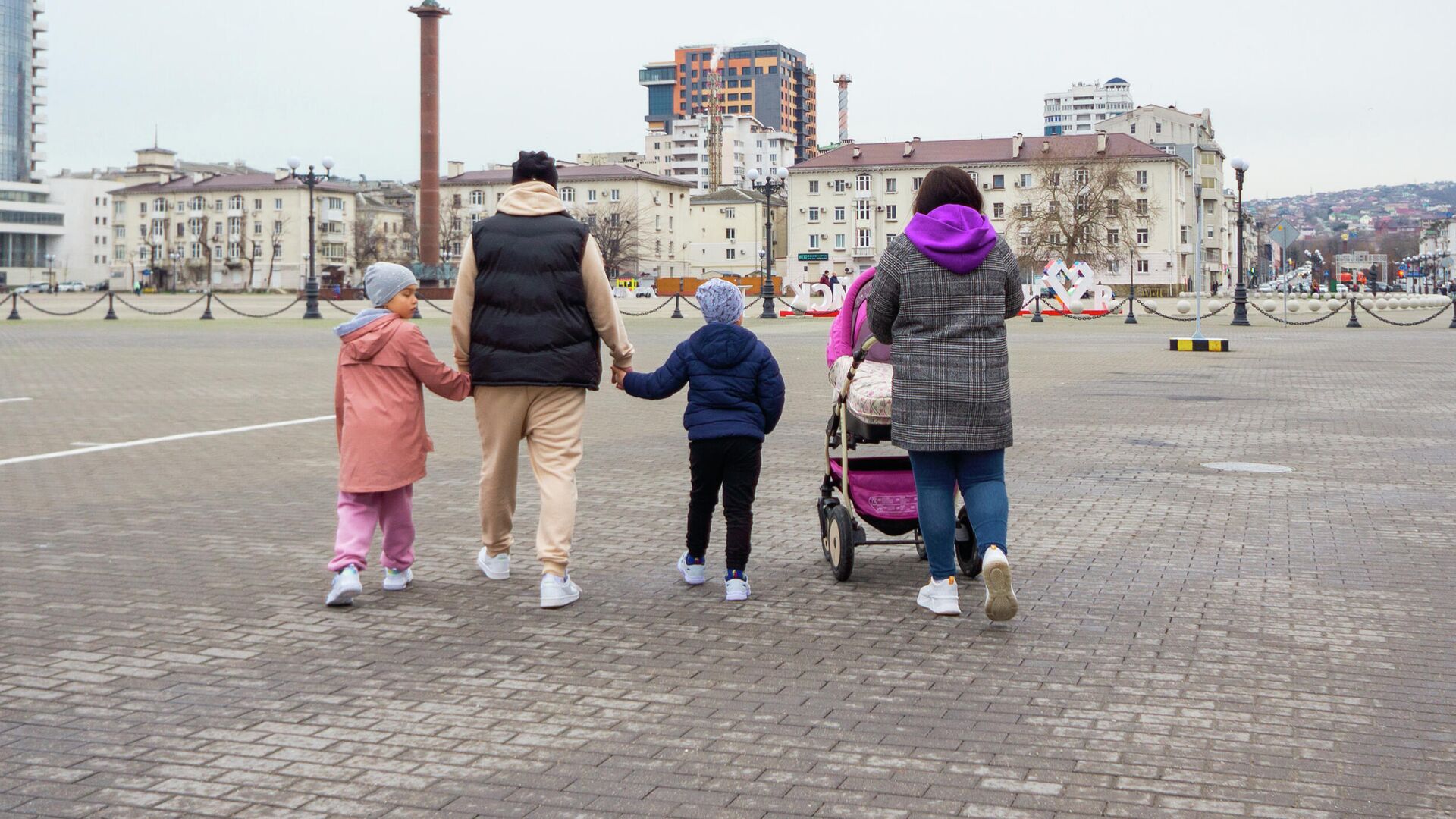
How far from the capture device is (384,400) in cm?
620

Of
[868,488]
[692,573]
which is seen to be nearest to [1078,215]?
[868,488]

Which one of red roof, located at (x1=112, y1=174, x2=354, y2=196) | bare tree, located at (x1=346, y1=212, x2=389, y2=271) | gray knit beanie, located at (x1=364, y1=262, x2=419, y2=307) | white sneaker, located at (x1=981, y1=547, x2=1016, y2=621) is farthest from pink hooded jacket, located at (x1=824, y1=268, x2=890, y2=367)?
red roof, located at (x1=112, y1=174, x2=354, y2=196)

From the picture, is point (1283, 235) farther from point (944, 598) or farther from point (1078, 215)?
point (944, 598)

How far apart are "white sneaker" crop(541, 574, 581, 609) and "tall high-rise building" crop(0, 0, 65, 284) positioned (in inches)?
5969

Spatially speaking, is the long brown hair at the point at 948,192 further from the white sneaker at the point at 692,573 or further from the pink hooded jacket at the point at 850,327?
the white sneaker at the point at 692,573

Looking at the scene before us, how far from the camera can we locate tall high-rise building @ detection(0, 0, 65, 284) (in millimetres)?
139875

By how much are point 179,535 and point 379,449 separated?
2.18 m

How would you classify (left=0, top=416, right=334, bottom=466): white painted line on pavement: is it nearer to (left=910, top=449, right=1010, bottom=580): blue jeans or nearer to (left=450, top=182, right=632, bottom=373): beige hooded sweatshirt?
(left=450, top=182, right=632, bottom=373): beige hooded sweatshirt

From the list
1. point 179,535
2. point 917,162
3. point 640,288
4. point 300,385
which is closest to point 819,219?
point 917,162

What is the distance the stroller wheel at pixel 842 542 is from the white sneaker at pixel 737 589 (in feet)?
1.70

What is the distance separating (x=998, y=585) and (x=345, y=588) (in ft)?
8.48

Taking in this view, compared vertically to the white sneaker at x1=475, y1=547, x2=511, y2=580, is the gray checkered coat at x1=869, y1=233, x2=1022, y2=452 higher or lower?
higher

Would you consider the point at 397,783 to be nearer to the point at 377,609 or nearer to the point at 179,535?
the point at 377,609

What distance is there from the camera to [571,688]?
4.79 metres
